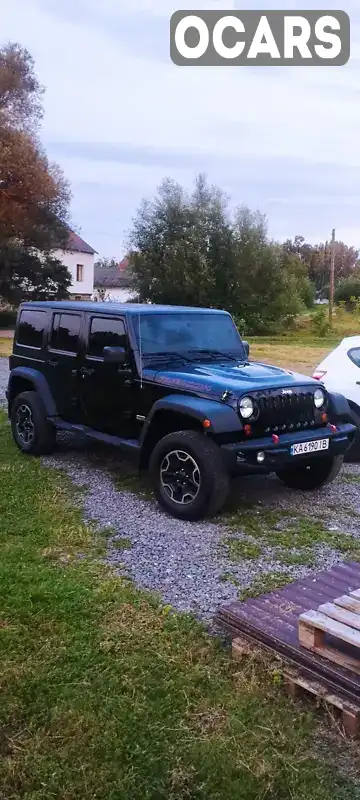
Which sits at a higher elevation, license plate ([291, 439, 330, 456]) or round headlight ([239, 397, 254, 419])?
round headlight ([239, 397, 254, 419])

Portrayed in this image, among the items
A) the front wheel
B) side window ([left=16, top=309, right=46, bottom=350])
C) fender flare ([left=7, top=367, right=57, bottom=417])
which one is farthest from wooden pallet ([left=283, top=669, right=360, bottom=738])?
side window ([left=16, top=309, right=46, bottom=350])

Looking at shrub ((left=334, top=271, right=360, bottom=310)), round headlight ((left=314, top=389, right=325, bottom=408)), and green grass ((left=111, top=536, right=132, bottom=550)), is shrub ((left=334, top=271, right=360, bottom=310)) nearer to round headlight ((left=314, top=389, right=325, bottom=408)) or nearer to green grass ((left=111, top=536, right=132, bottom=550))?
round headlight ((left=314, top=389, right=325, bottom=408))

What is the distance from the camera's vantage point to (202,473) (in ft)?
17.8

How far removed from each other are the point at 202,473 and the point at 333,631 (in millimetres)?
2366

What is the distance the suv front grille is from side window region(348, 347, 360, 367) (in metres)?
1.81

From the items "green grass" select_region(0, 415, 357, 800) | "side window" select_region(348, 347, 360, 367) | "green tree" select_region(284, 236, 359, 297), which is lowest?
"green grass" select_region(0, 415, 357, 800)

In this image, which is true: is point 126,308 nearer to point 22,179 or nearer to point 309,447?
point 309,447

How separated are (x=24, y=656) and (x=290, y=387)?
3307 mm

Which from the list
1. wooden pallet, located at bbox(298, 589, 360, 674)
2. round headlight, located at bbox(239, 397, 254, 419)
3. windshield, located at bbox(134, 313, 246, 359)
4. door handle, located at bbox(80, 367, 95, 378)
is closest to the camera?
wooden pallet, located at bbox(298, 589, 360, 674)

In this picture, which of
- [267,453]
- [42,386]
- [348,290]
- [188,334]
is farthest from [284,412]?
[348,290]

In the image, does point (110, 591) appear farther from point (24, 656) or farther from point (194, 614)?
point (24, 656)

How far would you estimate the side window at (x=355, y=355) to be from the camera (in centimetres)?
777

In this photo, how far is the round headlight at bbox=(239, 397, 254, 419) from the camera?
551 centimetres

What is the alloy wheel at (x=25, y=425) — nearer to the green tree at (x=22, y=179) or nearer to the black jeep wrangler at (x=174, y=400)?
the black jeep wrangler at (x=174, y=400)
